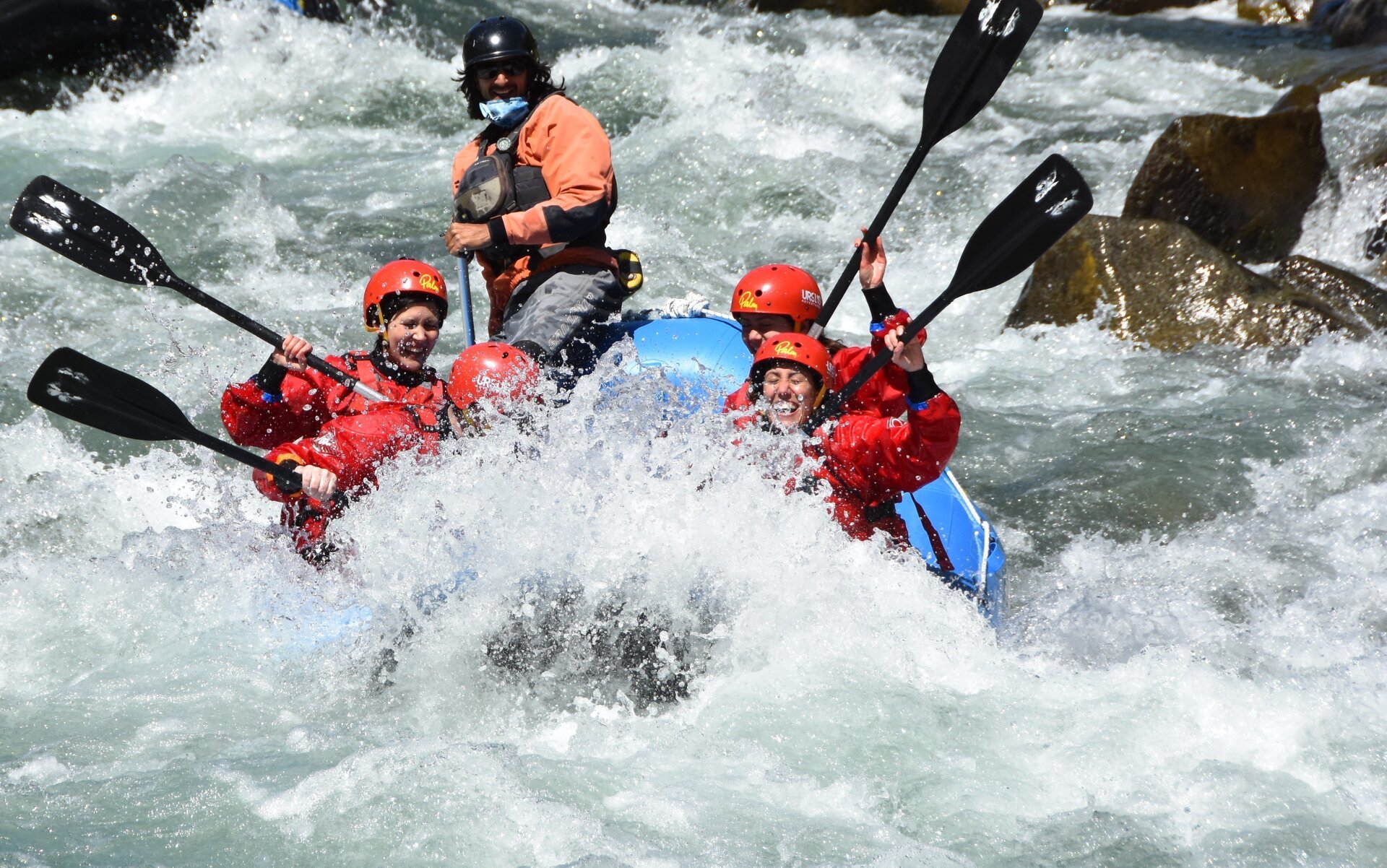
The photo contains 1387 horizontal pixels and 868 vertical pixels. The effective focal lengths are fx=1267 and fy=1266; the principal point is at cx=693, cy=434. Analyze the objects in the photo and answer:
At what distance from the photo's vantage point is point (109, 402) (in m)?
4.05

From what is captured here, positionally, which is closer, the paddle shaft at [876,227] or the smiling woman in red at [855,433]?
the smiling woman in red at [855,433]

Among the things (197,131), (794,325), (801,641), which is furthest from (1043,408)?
(197,131)

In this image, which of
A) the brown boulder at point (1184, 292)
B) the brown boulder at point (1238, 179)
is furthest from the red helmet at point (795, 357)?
the brown boulder at point (1238, 179)

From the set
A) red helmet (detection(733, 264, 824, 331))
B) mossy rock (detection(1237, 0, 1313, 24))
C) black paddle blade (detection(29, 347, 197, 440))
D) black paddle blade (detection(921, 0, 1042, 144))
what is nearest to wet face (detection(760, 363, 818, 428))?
red helmet (detection(733, 264, 824, 331))

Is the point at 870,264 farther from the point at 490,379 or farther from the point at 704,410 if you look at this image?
the point at 490,379

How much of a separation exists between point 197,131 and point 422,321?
5.83m

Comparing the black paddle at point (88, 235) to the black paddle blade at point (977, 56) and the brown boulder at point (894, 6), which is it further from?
the brown boulder at point (894, 6)

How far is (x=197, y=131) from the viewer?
914cm

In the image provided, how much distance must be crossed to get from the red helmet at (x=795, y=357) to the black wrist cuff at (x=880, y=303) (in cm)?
30

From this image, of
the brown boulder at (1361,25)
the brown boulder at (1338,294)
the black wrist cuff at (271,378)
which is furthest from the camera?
the brown boulder at (1361,25)

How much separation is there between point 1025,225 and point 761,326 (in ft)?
3.63

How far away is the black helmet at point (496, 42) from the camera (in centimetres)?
458

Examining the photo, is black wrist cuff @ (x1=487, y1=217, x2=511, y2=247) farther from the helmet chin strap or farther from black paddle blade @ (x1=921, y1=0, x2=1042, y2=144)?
black paddle blade @ (x1=921, y1=0, x2=1042, y2=144)

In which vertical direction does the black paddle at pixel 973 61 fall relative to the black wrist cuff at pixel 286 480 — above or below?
above
